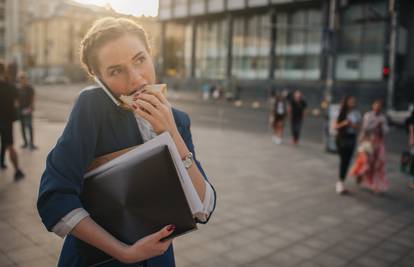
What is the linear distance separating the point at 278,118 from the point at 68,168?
510 inches

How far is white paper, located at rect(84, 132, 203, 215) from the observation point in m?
1.31

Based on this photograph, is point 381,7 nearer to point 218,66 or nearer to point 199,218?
point 218,66

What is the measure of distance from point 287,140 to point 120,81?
1338 centimetres

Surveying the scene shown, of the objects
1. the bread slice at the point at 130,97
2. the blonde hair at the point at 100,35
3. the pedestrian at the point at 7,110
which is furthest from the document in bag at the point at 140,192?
the pedestrian at the point at 7,110

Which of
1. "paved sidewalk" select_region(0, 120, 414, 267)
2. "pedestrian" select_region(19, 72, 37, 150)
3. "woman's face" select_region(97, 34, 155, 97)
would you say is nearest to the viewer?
"woman's face" select_region(97, 34, 155, 97)

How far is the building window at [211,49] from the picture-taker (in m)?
46.8

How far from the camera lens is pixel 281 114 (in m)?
13.9

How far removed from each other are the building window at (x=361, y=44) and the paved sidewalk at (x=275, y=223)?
84.9ft

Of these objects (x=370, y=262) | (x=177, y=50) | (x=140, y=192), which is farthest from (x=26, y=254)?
(x=177, y=50)

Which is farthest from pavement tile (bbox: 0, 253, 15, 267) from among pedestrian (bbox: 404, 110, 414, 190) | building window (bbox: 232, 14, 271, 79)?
building window (bbox: 232, 14, 271, 79)

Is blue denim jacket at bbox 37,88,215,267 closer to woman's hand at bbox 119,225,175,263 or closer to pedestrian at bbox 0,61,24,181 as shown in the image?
woman's hand at bbox 119,225,175,263

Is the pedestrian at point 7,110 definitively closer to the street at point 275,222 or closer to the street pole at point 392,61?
the street at point 275,222

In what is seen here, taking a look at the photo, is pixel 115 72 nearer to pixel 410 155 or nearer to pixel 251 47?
pixel 410 155

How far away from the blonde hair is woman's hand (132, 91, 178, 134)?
0.30 meters
